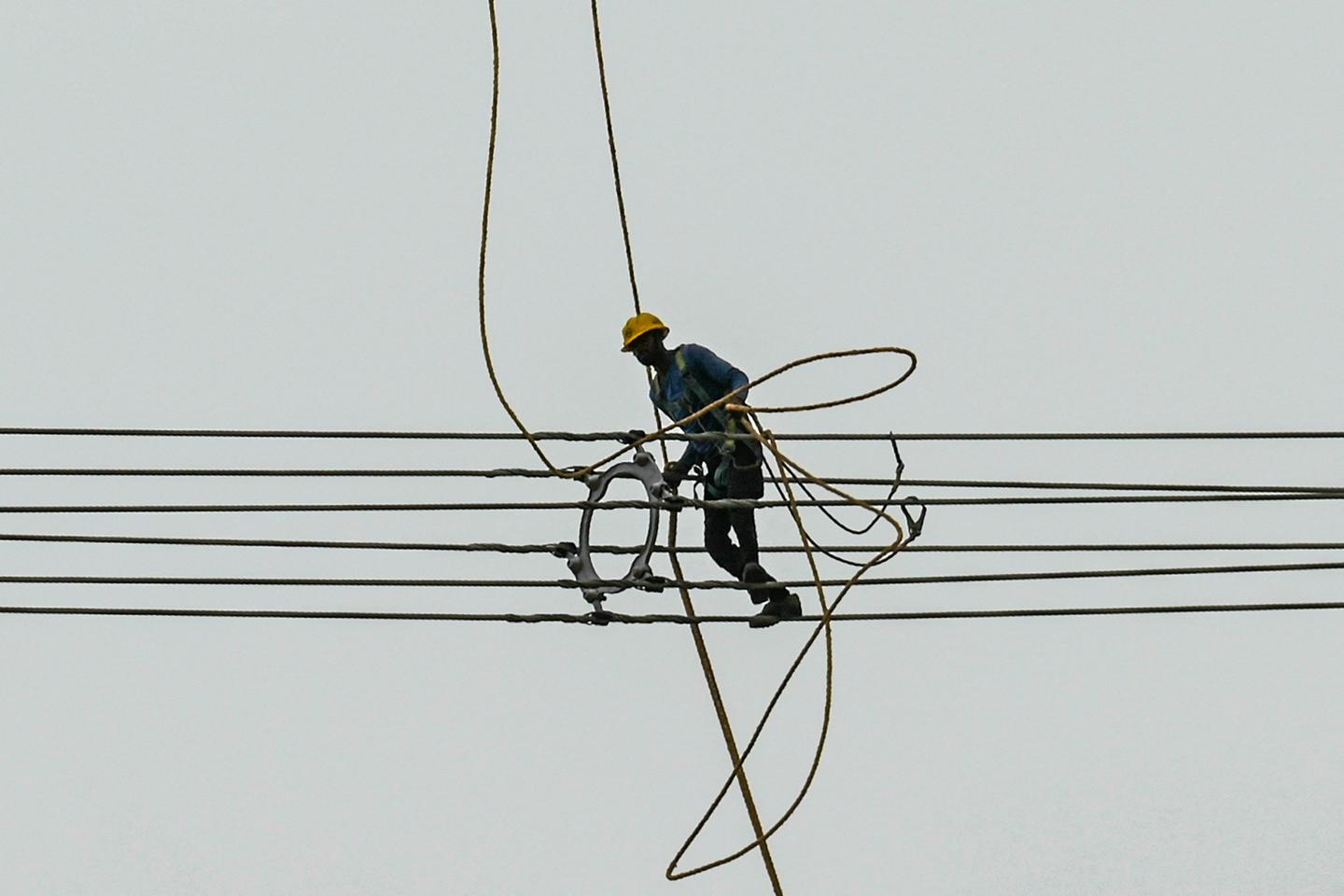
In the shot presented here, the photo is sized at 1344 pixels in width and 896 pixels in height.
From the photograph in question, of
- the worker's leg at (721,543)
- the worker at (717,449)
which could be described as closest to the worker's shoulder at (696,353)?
the worker at (717,449)

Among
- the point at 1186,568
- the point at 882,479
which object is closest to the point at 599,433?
the point at 882,479

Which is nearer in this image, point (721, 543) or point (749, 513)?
point (749, 513)

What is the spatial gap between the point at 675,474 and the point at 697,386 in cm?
41

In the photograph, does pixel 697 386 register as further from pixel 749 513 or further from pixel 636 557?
pixel 636 557

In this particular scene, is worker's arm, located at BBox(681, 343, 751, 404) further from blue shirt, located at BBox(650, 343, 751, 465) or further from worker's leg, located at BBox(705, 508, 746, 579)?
worker's leg, located at BBox(705, 508, 746, 579)

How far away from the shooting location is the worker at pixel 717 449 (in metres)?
11.4

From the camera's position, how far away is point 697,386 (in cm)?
1152

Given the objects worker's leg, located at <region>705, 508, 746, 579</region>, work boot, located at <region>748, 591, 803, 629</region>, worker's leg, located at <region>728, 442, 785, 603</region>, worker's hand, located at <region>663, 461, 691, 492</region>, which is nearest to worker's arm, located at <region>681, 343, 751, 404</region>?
worker's leg, located at <region>728, 442, 785, 603</region>

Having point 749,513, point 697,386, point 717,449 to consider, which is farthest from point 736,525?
point 697,386

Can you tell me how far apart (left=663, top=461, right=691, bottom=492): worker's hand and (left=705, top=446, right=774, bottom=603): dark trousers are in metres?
0.11

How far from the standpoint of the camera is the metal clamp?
1141cm

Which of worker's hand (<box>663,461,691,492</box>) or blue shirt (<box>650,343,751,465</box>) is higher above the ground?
Answer: blue shirt (<box>650,343,751,465</box>)

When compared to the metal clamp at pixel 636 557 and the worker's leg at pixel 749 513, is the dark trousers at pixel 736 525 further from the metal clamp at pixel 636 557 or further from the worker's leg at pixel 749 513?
the metal clamp at pixel 636 557

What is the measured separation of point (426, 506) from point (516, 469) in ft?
1.39
